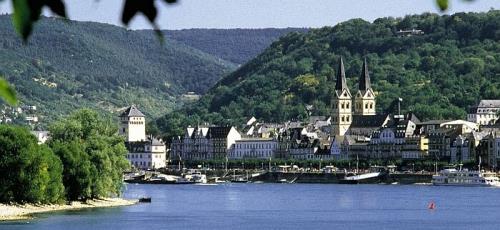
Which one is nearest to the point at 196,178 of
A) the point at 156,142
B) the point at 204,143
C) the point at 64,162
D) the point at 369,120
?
the point at 156,142

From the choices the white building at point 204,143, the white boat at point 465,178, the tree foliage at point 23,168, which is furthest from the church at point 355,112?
the tree foliage at point 23,168

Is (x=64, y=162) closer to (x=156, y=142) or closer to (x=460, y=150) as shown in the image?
(x=460, y=150)

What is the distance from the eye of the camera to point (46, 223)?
182 feet

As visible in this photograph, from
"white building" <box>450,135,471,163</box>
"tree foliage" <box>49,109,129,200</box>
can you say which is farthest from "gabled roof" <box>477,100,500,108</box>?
"tree foliage" <box>49,109,129,200</box>

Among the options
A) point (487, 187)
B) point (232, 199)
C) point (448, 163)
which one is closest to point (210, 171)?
point (448, 163)

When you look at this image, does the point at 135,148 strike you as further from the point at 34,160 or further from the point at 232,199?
the point at 34,160

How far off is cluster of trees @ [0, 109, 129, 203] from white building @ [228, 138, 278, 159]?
85186mm

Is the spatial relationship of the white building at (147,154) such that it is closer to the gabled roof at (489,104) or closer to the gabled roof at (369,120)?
the gabled roof at (369,120)

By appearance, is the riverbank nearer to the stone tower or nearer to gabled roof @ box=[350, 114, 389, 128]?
gabled roof @ box=[350, 114, 389, 128]

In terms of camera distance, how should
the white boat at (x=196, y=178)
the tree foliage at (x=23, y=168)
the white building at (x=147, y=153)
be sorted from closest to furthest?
1. the tree foliage at (x=23, y=168)
2. the white boat at (x=196, y=178)
3. the white building at (x=147, y=153)

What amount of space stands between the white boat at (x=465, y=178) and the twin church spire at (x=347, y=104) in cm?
4075

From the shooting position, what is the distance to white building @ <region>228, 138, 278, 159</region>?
16875 cm

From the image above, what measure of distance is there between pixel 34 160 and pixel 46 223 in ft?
17.9

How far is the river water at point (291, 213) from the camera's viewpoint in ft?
198
